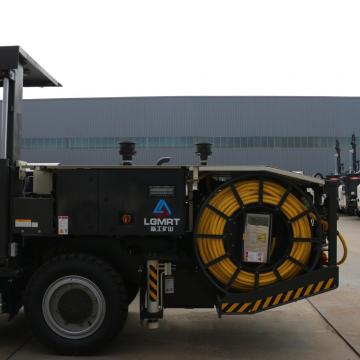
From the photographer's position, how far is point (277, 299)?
4699 millimetres

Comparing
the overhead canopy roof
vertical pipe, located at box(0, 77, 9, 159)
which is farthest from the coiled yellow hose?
the overhead canopy roof

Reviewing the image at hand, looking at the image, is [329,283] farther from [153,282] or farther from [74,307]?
[74,307]

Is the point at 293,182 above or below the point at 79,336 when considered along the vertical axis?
above

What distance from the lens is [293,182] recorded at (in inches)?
189

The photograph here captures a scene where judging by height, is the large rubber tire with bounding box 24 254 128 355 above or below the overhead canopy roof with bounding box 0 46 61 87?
below

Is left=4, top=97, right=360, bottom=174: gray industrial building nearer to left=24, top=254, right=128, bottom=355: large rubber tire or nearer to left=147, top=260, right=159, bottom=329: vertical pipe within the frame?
left=147, top=260, right=159, bottom=329: vertical pipe

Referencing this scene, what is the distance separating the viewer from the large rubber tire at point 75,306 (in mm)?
4590

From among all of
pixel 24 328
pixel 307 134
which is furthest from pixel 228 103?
pixel 24 328

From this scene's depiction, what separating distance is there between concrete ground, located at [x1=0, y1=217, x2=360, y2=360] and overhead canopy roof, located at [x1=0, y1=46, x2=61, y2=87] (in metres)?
2.68

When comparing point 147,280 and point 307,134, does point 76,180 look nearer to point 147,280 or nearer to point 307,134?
point 147,280

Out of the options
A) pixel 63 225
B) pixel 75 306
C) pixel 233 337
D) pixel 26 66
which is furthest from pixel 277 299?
pixel 26 66

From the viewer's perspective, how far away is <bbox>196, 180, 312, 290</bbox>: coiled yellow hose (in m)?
4.70

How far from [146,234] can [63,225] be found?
2.54 feet

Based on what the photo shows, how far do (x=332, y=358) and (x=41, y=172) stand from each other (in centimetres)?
320
